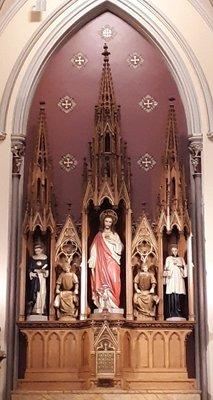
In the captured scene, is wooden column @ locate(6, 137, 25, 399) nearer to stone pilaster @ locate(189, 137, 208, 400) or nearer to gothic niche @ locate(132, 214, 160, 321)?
gothic niche @ locate(132, 214, 160, 321)

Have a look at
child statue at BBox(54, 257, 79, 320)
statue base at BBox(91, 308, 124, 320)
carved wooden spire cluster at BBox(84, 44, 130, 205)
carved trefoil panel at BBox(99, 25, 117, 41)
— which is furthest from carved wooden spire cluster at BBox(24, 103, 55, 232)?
carved trefoil panel at BBox(99, 25, 117, 41)

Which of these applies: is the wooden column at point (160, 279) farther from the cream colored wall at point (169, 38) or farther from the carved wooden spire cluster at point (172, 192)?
the cream colored wall at point (169, 38)

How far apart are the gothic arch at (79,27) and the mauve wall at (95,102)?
21 centimetres

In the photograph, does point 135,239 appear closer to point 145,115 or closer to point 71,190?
point 71,190

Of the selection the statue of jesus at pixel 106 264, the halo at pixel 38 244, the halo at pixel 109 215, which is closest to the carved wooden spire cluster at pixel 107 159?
the halo at pixel 109 215

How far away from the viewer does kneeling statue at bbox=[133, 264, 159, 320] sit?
12.2 metres

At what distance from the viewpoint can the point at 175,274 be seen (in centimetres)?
1226

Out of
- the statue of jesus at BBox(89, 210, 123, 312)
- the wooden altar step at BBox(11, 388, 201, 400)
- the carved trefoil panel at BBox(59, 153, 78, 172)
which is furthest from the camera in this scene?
the carved trefoil panel at BBox(59, 153, 78, 172)

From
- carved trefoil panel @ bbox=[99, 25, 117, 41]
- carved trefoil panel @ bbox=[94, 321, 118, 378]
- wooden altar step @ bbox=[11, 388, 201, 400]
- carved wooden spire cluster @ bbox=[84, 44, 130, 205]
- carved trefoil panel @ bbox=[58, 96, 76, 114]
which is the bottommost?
wooden altar step @ bbox=[11, 388, 201, 400]

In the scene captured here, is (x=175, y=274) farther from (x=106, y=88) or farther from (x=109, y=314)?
(x=106, y=88)

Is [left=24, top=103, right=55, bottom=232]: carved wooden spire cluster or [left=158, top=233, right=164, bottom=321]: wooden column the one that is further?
[left=24, top=103, right=55, bottom=232]: carved wooden spire cluster

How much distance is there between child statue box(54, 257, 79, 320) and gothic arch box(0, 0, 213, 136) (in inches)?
96.4

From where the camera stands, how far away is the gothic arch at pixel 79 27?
13211mm

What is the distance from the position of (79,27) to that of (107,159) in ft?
9.46
